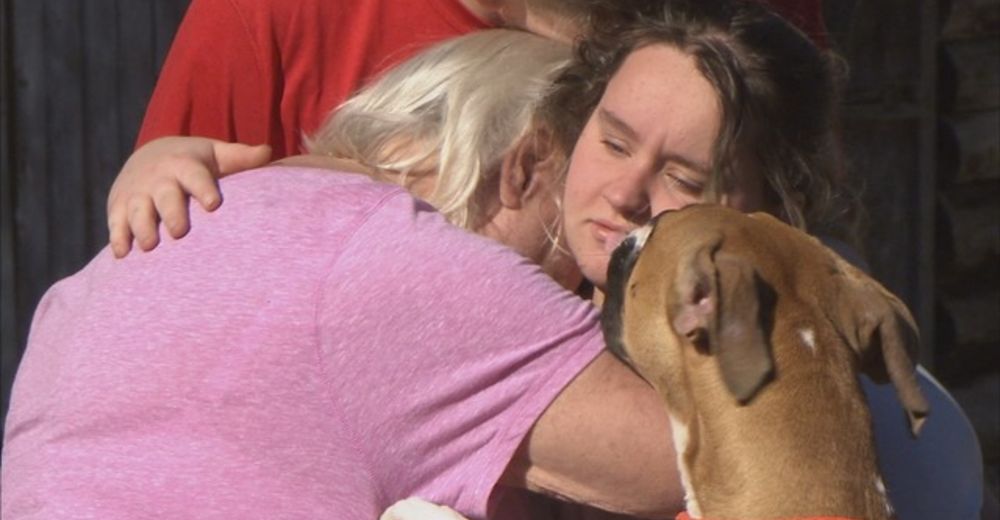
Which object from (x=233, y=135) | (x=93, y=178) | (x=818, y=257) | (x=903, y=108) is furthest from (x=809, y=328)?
(x=903, y=108)

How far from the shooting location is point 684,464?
307 cm

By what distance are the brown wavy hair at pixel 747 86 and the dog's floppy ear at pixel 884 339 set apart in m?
0.62

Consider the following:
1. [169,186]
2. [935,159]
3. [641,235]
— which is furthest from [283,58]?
[935,159]

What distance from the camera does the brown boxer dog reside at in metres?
3.00

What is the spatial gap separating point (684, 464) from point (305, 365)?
566 mm

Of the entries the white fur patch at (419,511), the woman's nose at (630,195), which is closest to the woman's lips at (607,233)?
the woman's nose at (630,195)

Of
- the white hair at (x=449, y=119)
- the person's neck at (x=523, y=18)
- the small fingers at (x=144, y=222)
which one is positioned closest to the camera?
the small fingers at (x=144, y=222)

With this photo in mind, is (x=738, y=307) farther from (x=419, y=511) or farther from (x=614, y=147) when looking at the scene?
(x=614, y=147)

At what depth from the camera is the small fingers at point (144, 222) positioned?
10.8ft

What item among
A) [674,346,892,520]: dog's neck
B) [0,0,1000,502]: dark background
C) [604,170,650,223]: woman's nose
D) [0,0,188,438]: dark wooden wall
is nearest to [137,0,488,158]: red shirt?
[604,170,650,223]: woman's nose

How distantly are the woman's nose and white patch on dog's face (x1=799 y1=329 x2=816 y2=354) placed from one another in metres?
0.68

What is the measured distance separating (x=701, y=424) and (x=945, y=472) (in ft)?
2.30

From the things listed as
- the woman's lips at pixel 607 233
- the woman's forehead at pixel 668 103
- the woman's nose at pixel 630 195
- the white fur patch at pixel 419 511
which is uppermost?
the woman's forehead at pixel 668 103

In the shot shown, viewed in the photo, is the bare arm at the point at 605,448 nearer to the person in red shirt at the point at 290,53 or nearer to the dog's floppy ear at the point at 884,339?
the dog's floppy ear at the point at 884,339
